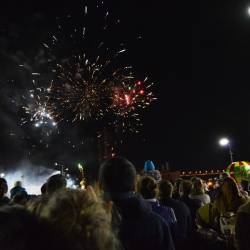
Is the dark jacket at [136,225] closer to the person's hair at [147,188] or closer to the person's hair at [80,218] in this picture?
the person's hair at [80,218]

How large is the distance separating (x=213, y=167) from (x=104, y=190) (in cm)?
5995

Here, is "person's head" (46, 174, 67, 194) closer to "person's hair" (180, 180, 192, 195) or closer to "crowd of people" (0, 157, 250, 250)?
"crowd of people" (0, 157, 250, 250)

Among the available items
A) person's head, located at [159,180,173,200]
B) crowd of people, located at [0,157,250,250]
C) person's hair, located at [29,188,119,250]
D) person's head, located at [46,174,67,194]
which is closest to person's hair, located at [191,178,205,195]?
crowd of people, located at [0,157,250,250]

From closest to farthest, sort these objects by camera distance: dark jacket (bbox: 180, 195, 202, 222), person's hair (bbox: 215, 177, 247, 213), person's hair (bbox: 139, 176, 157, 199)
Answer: person's hair (bbox: 215, 177, 247, 213), person's hair (bbox: 139, 176, 157, 199), dark jacket (bbox: 180, 195, 202, 222)

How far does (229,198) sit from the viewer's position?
5539 millimetres

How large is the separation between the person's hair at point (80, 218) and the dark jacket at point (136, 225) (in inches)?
71.2

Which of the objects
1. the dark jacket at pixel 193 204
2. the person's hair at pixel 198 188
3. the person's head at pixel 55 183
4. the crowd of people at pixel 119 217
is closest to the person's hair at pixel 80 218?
the crowd of people at pixel 119 217

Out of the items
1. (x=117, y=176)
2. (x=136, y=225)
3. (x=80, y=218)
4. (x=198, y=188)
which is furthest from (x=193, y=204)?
(x=80, y=218)

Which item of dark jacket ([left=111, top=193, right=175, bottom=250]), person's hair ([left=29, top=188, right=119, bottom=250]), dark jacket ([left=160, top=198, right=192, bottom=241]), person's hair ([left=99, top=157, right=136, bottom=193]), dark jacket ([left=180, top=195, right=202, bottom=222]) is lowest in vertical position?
person's hair ([left=29, top=188, right=119, bottom=250])

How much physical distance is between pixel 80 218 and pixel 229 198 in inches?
170

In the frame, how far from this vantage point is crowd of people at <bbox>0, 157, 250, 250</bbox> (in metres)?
1.50

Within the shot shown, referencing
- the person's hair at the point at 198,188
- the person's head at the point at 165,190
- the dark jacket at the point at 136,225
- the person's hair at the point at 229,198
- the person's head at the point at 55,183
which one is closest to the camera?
the dark jacket at the point at 136,225

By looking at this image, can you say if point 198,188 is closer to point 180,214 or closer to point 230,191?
point 180,214

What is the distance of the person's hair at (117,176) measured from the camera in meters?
3.64
